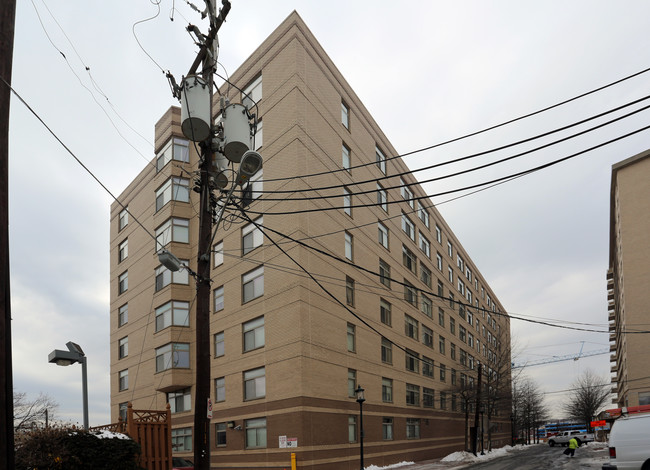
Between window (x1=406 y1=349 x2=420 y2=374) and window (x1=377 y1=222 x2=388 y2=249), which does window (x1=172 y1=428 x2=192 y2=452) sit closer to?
window (x1=406 y1=349 x2=420 y2=374)

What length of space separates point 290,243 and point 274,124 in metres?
6.63

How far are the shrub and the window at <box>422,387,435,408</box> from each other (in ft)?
100

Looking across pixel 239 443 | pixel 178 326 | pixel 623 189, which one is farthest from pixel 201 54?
pixel 623 189

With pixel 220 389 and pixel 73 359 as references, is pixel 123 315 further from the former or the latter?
pixel 73 359

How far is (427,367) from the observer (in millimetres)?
42406

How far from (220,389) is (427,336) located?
19969mm

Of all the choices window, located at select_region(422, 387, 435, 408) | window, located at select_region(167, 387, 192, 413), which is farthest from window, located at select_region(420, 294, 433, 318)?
window, located at select_region(167, 387, 192, 413)

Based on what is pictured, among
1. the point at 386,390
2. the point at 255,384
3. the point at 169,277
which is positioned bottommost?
the point at 386,390

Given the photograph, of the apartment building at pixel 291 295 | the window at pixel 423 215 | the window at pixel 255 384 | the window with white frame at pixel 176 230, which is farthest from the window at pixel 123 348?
the window at pixel 423 215

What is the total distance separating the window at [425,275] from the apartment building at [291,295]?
1334 millimetres

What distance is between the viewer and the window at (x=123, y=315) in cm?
3915

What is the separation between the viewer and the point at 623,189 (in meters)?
65.4

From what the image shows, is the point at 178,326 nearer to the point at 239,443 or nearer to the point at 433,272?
the point at 239,443

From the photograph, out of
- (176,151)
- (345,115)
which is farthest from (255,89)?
(176,151)
